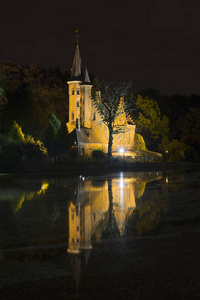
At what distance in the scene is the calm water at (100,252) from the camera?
256 inches

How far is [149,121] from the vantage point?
87688mm

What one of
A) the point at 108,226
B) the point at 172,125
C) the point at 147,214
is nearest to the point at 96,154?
the point at 172,125

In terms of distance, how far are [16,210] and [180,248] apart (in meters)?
7.90

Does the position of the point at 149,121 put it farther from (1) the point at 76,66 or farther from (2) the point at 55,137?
(2) the point at 55,137

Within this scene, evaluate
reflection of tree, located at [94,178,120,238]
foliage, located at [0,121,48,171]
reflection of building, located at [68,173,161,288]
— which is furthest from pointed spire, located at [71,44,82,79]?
reflection of tree, located at [94,178,120,238]

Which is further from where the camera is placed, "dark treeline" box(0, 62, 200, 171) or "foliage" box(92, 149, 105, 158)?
"foliage" box(92, 149, 105, 158)

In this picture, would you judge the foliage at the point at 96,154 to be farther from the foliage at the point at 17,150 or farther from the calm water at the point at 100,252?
the calm water at the point at 100,252

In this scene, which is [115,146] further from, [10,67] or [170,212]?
[170,212]

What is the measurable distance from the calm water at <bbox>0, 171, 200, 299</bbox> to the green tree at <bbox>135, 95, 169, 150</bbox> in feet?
235

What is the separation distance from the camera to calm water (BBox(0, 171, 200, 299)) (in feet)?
21.4

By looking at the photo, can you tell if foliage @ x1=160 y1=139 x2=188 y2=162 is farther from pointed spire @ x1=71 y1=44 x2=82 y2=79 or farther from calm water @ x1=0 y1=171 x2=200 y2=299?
calm water @ x1=0 y1=171 x2=200 y2=299

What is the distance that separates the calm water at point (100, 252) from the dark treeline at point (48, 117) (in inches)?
1455

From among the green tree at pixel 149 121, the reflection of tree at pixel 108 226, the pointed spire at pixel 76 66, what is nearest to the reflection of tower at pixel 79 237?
the reflection of tree at pixel 108 226

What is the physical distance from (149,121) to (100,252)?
7981 cm
